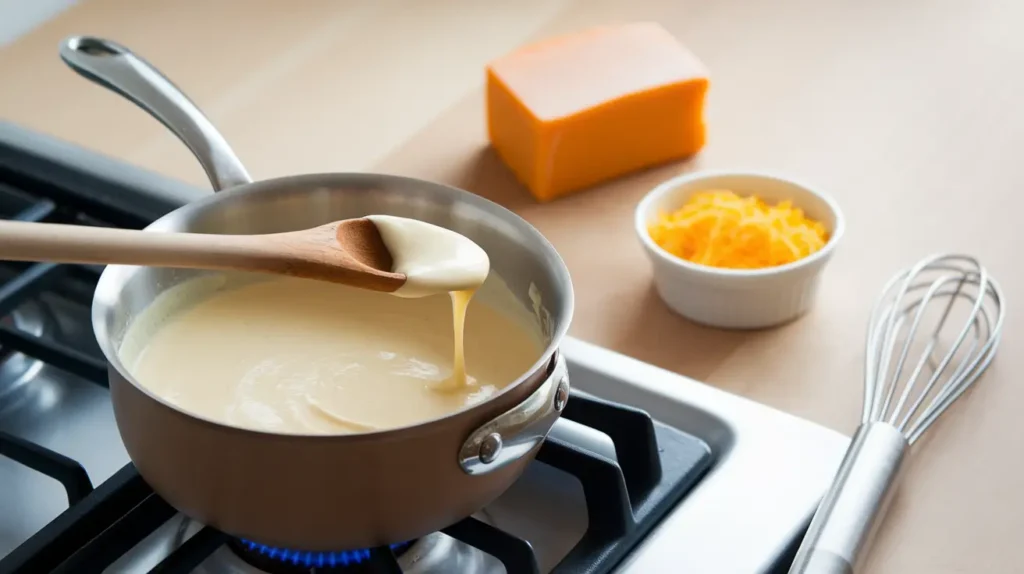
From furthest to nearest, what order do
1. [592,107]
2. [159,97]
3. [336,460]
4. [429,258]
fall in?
[592,107], [159,97], [429,258], [336,460]

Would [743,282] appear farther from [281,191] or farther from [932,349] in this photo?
[281,191]

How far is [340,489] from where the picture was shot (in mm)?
432

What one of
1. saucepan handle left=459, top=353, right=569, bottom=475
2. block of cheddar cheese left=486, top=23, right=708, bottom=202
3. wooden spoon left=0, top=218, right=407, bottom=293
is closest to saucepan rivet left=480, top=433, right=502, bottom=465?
saucepan handle left=459, top=353, right=569, bottom=475

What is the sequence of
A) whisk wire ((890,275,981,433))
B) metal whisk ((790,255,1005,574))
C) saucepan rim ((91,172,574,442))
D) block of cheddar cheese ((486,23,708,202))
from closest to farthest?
saucepan rim ((91,172,574,442)) → metal whisk ((790,255,1005,574)) → whisk wire ((890,275,981,433)) → block of cheddar cheese ((486,23,708,202))

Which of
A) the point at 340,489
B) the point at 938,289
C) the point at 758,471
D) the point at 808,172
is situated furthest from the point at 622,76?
the point at 340,489

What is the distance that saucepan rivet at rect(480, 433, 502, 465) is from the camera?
17.4 inches

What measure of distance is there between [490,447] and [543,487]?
0.15 metres

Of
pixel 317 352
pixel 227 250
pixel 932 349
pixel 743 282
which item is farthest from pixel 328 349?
pixel 932 349

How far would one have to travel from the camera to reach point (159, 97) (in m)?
0.65

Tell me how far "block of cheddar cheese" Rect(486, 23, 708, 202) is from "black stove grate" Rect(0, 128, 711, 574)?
0.29m

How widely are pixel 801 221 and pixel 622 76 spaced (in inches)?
6.9

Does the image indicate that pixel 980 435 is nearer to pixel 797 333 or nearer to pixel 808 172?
pixel 797 333

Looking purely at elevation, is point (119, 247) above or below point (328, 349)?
above

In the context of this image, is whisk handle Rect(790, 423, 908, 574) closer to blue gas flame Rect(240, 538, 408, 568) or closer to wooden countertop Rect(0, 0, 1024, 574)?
wooden countertop Rect(0, 0, 1024, 574)
